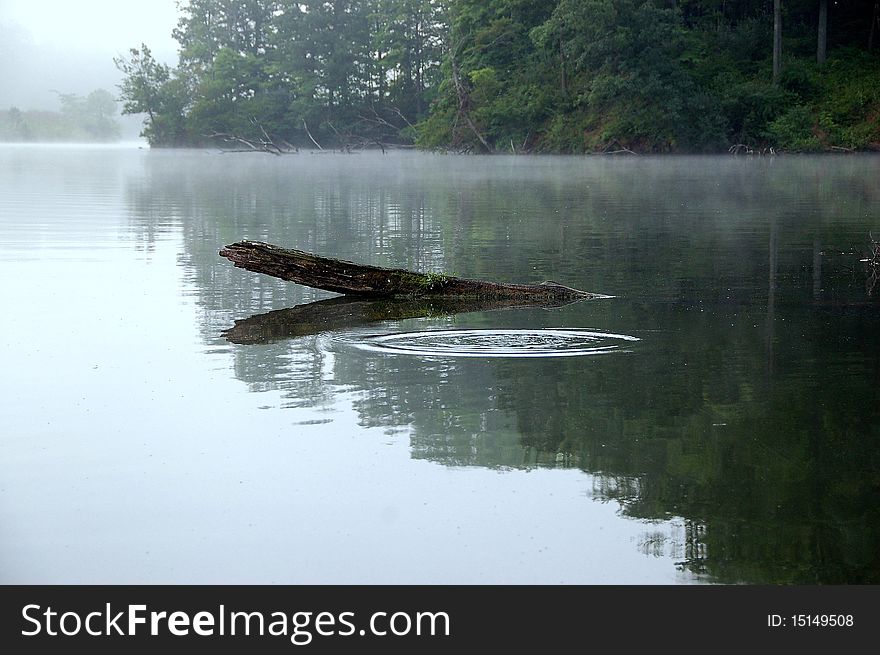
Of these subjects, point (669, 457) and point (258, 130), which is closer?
point (669, 457)

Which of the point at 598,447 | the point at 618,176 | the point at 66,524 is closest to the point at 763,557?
the point at 598,447

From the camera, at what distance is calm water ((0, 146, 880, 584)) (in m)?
6.44

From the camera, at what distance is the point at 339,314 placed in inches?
555

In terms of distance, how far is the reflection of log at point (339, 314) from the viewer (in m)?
12.8

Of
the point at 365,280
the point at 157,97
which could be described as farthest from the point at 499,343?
the point at 157,97

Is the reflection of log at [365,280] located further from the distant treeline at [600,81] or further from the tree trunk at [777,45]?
the tree trunk at [777,45]

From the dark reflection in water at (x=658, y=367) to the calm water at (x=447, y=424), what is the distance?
0.04m

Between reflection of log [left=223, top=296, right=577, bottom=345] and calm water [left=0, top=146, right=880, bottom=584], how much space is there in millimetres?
78

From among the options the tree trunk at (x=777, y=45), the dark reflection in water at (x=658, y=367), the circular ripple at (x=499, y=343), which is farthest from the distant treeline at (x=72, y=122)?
the circular ripple at (x=499, y=343)

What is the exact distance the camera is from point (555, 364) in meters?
11.1

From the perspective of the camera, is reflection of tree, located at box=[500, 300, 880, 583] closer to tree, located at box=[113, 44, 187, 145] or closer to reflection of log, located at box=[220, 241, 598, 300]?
reflection of log, located at box=[220, 241, 598, 300]

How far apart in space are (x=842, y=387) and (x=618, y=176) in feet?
125

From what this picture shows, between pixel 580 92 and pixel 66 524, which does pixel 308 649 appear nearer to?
pixel 66 524

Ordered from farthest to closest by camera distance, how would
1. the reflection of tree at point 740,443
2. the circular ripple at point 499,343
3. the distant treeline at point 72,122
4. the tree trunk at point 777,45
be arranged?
the distant treeline at point 72,122 < the tree trunk at point 777,45 < the circular ripple at point 499,343 < the reflection of tree at point 740,443
